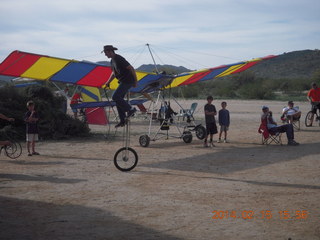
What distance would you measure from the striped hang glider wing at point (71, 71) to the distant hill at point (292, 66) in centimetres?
7488

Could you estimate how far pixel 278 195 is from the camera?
21.7ft

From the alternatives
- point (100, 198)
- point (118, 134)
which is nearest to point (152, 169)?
point (100, 198)

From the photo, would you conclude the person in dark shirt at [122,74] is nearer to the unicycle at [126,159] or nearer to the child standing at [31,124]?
the unicycle at [126,159]

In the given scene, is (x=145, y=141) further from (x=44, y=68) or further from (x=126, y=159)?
(x=126, y=159)

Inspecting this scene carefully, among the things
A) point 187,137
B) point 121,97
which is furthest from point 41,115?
point 121,97

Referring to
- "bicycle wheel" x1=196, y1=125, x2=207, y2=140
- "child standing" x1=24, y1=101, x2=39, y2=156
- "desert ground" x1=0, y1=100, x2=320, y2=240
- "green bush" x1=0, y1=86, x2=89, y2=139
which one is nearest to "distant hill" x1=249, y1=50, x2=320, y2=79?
"bicycle wheel" x1=196, y1=125, x2=207, y2=140

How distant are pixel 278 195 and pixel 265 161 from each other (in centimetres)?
336

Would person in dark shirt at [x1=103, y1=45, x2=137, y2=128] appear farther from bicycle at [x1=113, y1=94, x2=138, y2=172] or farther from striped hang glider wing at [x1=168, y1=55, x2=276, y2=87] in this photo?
striped hang glider wing at [x1=168, y1=55, x2=276, y2=87]

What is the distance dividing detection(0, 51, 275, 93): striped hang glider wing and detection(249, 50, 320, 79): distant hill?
74.9 meters

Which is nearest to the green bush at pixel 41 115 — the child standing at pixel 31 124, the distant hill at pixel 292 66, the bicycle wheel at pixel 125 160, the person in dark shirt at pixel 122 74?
the child standing at pixel 31 124

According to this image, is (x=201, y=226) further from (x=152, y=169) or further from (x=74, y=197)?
(x=152, y=169)

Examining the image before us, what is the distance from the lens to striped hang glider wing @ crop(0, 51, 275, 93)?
35.5 ft

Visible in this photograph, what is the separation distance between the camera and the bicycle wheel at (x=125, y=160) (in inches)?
339

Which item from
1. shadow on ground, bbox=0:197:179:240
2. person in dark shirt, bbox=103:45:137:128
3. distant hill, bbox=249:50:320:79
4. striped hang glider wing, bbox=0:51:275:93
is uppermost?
distant hill, bbox=249:50:320:79
